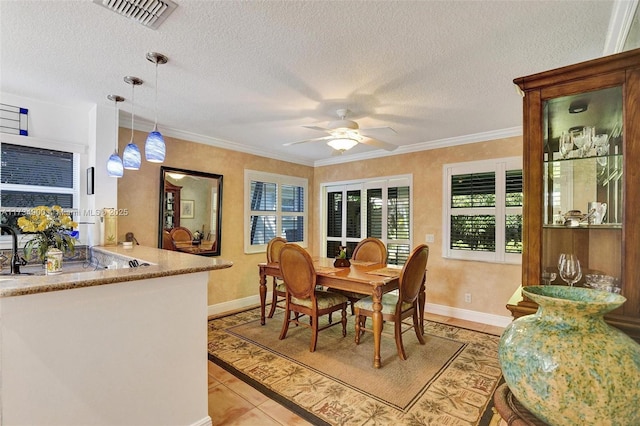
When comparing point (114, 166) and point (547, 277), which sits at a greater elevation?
point (114, 166)

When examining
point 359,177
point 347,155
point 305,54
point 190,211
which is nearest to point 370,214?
point 359,177

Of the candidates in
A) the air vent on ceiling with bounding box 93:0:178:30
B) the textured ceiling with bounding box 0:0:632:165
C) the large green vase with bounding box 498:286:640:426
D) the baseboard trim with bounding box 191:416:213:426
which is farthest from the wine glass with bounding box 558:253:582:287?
the air vent on ceiling with bounding box 93:0:178:30

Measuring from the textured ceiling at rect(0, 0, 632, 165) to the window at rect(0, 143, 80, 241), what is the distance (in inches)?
20.9

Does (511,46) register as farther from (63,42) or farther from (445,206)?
(63,42)

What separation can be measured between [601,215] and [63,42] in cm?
309

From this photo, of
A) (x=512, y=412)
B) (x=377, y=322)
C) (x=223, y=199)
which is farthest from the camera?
(x=223, y=199)

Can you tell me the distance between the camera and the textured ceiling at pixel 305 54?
1.63 meters

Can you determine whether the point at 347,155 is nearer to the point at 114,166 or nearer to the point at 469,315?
the point at 469,315

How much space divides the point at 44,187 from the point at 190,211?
143cm

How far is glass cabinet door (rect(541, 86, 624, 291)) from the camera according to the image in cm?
126

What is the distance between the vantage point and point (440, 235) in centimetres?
422

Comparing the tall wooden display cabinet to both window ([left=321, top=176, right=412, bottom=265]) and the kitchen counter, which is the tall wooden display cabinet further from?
window ([left=321, top=176, right=412, bottom=265])

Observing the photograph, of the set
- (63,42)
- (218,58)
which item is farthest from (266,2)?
(63,42)

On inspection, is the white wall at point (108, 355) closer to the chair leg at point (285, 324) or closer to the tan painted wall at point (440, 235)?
the chair leg at point (285, 324)
